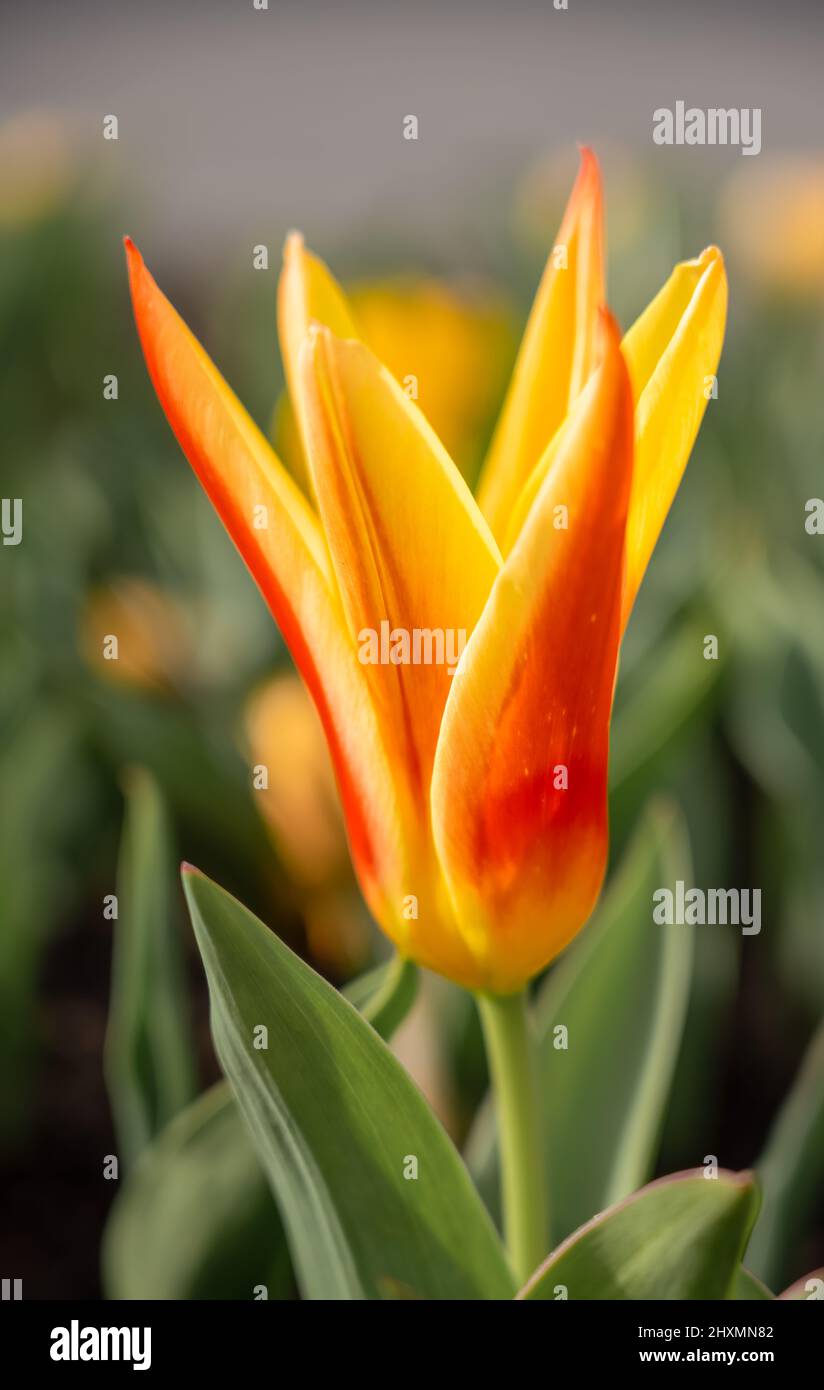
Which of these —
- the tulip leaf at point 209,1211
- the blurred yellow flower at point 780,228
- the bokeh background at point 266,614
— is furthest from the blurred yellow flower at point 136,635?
the blurred yellow flower at point 780,228

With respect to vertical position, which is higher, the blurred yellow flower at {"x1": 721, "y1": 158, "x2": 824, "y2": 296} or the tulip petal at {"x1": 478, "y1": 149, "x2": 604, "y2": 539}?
the blurred yellow flower at {"x1": 721, "y1": 158, "x2": 824, "y2": 296}

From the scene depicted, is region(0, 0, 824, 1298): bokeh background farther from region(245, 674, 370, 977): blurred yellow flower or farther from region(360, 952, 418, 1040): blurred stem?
region(360, 952, 418, 1040): blurred stem

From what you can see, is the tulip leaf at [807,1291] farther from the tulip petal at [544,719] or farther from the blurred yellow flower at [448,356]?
the blurred yellow flower at [448,356]

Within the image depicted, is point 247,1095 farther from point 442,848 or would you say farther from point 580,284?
point 580,284

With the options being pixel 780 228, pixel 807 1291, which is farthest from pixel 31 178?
pixel 807 1291

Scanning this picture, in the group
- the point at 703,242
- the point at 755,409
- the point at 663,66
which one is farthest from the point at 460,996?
the point at 703,242

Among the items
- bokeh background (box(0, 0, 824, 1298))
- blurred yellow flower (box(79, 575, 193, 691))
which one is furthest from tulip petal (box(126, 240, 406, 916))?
blurred yellow flower (box(79, 575, 193, 691))
